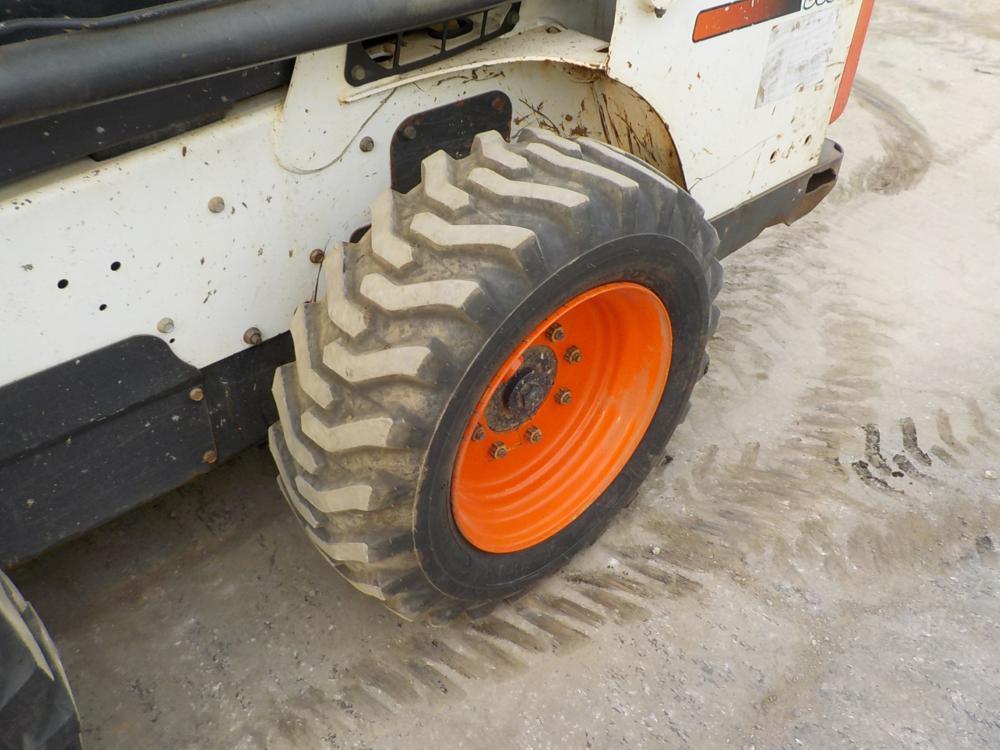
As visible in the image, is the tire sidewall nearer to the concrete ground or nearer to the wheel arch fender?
the concrete ground

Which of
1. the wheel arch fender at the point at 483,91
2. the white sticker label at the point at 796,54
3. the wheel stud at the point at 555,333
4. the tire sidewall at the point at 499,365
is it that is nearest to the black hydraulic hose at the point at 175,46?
the wheel arch fender at the point at 483,91

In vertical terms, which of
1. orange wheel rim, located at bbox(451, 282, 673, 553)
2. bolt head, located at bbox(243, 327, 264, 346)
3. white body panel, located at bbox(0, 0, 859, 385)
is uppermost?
white body panel, located at bbox(0, 0, 859, 385)

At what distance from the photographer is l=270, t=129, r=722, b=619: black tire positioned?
156cm

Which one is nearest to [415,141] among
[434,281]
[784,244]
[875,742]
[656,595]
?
[434,281]

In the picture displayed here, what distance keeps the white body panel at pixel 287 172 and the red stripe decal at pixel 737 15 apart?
21 millimetres

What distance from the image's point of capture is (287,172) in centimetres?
167

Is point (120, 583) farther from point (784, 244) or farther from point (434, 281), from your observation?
point (784, 244)

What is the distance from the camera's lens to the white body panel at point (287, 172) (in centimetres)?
145

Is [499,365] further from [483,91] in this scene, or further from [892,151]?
[892,151]

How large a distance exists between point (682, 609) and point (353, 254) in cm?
110

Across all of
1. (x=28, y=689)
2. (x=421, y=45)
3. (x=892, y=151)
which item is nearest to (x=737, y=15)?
(x=421, y=45)

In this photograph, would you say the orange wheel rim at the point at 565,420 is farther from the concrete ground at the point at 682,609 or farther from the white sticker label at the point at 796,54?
the white sticker label at the point at 796,54

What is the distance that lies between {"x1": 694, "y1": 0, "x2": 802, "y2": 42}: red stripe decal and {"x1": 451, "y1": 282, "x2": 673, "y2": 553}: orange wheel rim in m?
0.58

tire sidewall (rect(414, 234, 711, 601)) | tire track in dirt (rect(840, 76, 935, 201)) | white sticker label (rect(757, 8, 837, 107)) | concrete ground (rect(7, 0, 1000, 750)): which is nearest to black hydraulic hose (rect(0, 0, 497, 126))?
tire sidewall (rect(414, 234, 711, 601))
